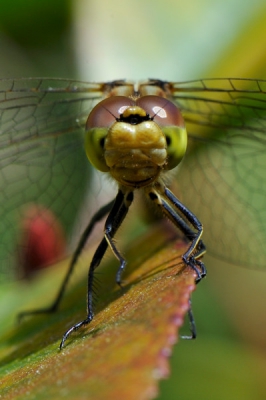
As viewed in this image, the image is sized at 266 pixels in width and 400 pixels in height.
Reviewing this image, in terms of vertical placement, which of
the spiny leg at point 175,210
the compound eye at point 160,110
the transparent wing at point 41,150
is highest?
the transparent wing at point 41,150

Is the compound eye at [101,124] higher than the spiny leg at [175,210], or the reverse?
the compound eye at [101,124]

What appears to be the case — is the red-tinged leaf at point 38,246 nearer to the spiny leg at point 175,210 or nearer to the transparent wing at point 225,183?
the transparent wing at point 225,183

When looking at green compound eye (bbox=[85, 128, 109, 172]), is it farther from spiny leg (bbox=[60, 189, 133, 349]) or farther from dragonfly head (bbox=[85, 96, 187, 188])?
spiny leg (bbox=[60, 189, 133, 349])

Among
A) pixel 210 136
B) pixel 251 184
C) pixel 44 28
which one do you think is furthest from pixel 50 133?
pixel 44 28

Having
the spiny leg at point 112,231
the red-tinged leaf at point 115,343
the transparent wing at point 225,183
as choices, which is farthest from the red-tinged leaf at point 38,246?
the spiny leg at point 112,231

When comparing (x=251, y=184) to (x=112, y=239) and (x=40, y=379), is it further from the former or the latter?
(x=40, y=379)

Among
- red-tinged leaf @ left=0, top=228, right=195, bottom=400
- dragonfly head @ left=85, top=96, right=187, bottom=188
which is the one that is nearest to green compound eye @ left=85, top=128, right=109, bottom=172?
dragonfly head @ left=85, top=96, right=187, bottom=188
